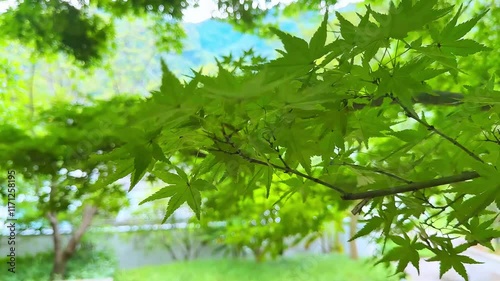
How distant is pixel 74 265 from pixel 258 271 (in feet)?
1.82

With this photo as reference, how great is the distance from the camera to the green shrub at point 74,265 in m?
1.36

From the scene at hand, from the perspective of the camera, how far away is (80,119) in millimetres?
1271

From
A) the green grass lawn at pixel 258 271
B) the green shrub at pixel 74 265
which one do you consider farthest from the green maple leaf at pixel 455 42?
the green grass lawn at pixel 258 271

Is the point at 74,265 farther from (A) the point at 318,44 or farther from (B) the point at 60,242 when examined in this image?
(A) the point at 318,44

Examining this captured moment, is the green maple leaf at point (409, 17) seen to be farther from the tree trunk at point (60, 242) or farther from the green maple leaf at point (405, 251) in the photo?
the tree trunk at point (60, 242)

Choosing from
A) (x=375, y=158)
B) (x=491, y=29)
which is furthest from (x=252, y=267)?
(x=375, y=158)

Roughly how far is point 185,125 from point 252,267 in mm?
1477

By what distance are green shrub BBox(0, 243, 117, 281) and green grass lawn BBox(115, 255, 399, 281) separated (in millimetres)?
87

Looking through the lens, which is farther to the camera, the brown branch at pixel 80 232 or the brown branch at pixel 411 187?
the brown branch at pixel 80 232

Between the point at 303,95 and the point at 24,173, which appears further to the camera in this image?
the point at 24,173

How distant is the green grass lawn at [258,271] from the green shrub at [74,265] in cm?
9

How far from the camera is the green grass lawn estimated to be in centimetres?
162

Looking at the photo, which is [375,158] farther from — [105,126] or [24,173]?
[24,173]

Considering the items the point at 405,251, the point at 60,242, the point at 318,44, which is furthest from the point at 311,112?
the point at 60,242
